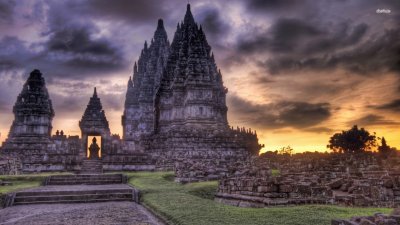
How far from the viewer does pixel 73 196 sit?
15938 mm

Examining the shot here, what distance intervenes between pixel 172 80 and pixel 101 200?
32213mm

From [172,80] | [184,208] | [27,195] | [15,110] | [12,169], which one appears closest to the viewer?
[184,208]

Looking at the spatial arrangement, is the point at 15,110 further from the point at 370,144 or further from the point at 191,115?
the point at 370,144

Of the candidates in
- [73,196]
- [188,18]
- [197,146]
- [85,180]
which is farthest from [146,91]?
[73,196]

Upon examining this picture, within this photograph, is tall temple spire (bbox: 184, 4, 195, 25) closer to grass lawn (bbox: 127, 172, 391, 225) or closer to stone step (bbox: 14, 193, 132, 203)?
stone step (bbox: 14, 193, 132, 203)

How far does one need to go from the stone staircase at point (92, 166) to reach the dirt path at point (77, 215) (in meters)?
13.8

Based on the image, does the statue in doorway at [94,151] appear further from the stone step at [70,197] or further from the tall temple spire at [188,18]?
the tall temple spire at [188,18]

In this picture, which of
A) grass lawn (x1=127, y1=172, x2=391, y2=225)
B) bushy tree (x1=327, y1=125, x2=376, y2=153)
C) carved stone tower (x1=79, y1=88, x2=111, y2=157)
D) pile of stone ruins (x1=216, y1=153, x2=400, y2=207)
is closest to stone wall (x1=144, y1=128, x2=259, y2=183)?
carved stone tower (x1=79, y1=88, x2=111, y2=157)

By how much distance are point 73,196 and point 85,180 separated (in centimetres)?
642

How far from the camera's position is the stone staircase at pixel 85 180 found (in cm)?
2192

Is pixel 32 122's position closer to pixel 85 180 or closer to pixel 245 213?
pixel 85 180

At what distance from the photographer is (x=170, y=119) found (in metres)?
46.4

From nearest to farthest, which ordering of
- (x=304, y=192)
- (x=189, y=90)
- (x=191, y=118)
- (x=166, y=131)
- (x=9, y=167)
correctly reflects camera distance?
1. (x=304, y=192)
2. (x=9, y=167)
3. (x=191, y=118)
4. (x=189, y=90)
5. (x=166, y=131)

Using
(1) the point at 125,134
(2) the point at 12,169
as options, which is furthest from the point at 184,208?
(1) the point at 125,134
